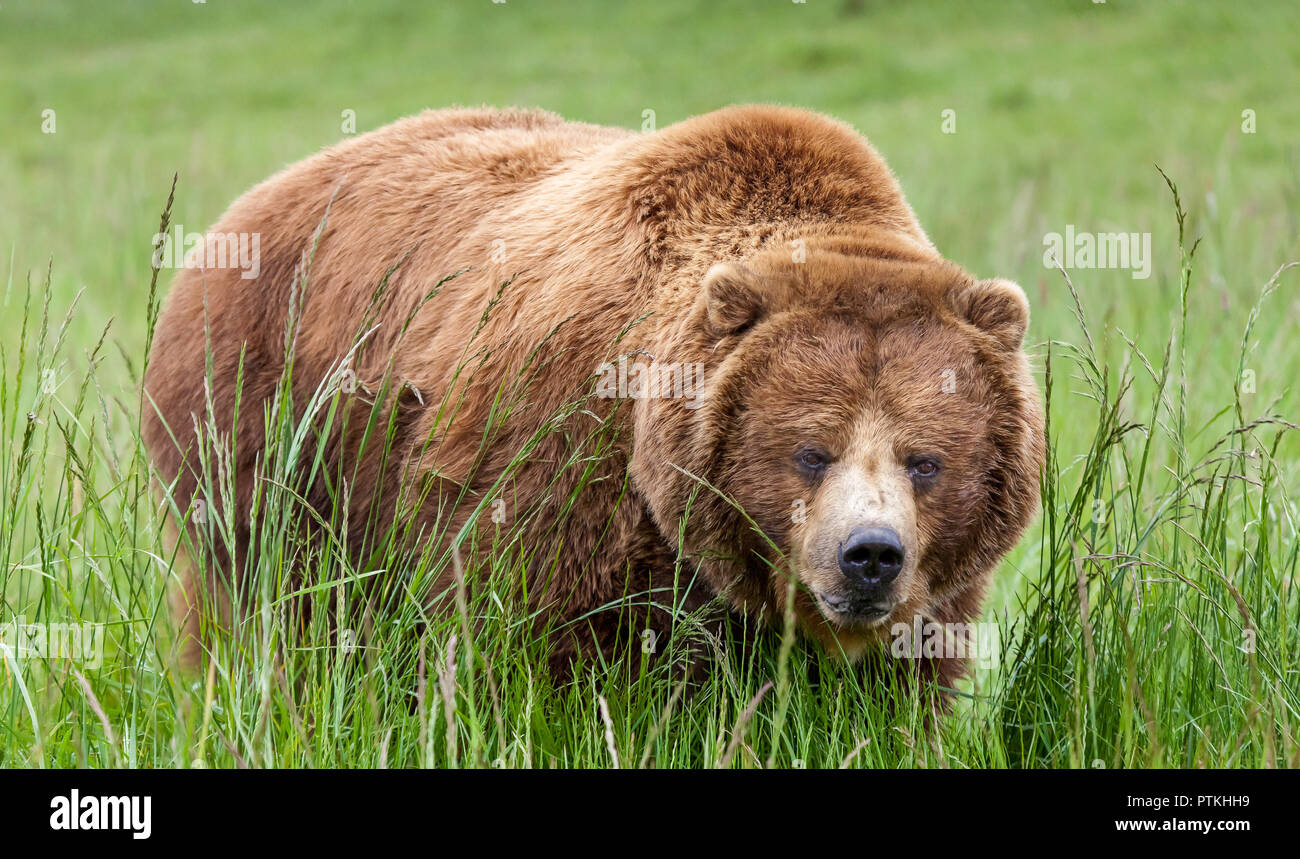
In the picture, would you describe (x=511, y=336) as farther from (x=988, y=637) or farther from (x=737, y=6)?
(x=737, y=6)

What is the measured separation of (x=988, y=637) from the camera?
4.65 meters

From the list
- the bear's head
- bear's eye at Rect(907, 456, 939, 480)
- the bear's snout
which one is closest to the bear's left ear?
the bear's head

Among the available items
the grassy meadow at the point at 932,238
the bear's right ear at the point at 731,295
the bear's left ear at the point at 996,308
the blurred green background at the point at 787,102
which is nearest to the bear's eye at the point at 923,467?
the grassy meadow at the point at 932,238

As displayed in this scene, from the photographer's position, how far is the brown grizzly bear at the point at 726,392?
11.5 feet

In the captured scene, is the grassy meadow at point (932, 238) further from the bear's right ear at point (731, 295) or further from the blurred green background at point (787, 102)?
the bear's right ear at point (731, 295)

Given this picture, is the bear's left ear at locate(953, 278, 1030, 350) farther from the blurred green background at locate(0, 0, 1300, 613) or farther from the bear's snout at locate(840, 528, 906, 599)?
the blurred green background at locate(0, 0, 1300, 613)

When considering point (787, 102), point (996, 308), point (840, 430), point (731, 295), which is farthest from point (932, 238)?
point (787, 102)

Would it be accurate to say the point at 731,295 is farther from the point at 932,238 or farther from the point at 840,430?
the point at 932,238

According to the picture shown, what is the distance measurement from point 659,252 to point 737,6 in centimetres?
2099

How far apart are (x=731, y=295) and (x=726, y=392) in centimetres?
28

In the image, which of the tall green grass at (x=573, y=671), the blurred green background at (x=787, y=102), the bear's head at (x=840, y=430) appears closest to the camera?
the tall green grass at (x=573, y=671)

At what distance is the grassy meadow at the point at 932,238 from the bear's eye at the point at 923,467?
34cm

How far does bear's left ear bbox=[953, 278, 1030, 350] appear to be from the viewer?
3.74 meters
